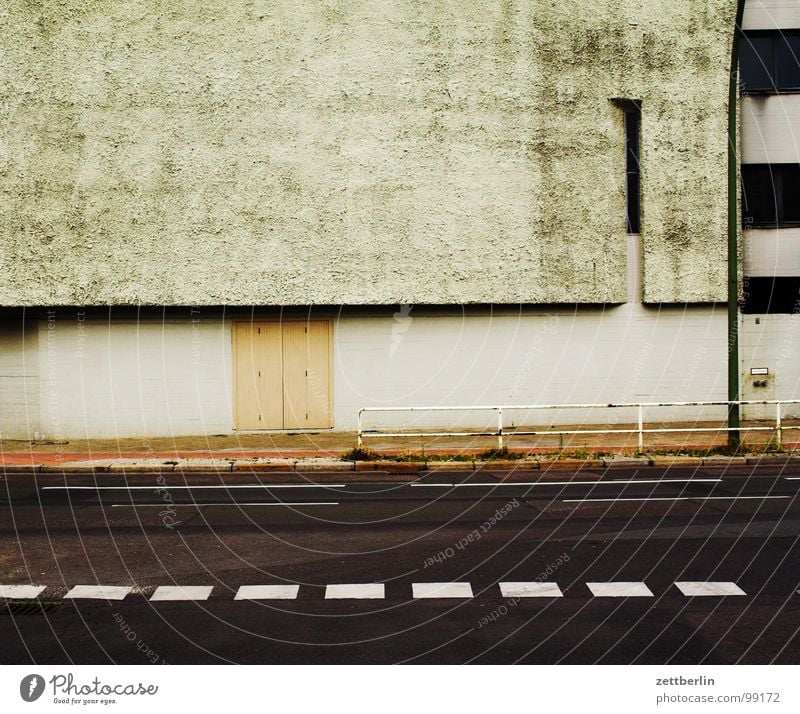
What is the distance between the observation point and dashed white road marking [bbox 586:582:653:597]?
7498 millimetres

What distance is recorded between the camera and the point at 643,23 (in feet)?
72.7

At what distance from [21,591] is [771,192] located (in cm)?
2149

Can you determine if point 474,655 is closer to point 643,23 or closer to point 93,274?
point 93,274

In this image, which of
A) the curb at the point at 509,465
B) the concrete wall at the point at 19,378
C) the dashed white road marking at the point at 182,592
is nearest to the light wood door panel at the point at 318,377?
the curb at the point at 509,465

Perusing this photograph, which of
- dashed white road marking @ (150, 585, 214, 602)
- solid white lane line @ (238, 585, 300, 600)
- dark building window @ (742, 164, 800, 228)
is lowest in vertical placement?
solid white lane line @ (238, 585, 300, 600)

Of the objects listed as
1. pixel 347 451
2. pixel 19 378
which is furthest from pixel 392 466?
pixel 19 378

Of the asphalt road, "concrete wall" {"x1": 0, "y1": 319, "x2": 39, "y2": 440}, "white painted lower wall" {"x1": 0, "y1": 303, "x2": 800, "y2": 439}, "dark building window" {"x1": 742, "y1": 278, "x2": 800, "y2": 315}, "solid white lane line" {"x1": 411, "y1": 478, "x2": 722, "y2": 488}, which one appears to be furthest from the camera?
"dark building window" {"x1": 742, "y1": 278, "x2": 800, "y2": 315}

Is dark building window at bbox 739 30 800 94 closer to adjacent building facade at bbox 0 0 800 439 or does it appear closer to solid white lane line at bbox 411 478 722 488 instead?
adjacent building facade at bbox 0 0 800 439

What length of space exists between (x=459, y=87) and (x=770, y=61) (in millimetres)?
8787

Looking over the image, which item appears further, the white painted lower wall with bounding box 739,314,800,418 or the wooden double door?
the white painted lower wall with bounding box 739,314,800,418

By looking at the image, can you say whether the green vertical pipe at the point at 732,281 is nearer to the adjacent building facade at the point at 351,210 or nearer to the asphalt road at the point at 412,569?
the asphalt road at the point at 412,569

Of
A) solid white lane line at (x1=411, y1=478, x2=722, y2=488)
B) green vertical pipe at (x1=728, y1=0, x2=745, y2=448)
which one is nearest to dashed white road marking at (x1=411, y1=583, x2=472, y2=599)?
solid white lane line at (x1=411, y1=478, x2=722, y2=488)

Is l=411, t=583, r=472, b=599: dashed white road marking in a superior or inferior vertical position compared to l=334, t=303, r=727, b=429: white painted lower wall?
inferior

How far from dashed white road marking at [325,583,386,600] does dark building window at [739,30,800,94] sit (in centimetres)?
2032
